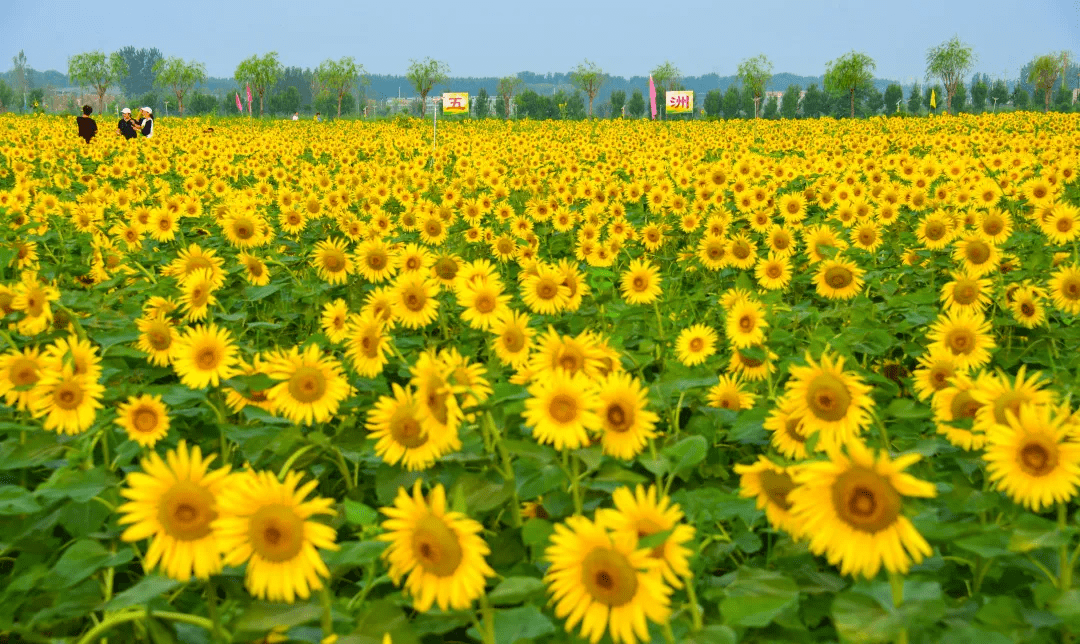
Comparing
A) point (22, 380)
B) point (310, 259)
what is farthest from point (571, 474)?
point (310, 259)

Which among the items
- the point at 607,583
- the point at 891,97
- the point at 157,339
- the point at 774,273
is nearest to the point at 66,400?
the point at 157,339

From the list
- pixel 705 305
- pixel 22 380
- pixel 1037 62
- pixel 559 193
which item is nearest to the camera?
pixel 22 380

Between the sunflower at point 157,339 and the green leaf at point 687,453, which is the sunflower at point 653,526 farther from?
the sunflower at point 157,339

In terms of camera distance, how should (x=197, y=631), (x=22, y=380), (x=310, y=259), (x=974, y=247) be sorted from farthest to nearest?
(x=310, y=259)
(x=974, y=247)
(x=22, y=380)
(x=197, y=631)

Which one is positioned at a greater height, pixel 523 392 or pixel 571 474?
pixel 523 392

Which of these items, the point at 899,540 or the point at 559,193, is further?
the point at 559,193

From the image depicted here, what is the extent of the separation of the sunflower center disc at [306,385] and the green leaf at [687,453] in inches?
47.4

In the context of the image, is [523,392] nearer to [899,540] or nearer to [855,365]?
[899,540]

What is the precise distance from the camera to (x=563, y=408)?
6.75ft

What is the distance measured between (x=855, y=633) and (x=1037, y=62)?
9726 centimetres

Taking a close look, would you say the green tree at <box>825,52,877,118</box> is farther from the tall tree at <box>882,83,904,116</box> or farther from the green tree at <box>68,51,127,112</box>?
the green tree at <box>68,51,127,112</box>

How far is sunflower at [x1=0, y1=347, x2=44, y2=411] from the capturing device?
8.81 feet

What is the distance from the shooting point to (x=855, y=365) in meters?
3.08

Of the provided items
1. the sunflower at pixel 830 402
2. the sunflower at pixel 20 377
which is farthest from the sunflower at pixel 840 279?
the sunflower at pixel 20 377
